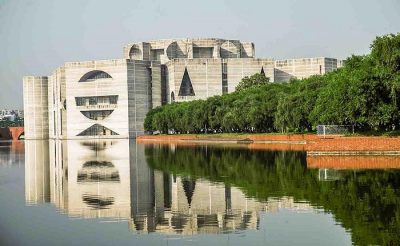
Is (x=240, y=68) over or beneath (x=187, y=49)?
beneath

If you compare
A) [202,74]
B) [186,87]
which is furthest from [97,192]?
[186,87]

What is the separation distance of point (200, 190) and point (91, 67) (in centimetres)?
10972

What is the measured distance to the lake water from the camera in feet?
44.0

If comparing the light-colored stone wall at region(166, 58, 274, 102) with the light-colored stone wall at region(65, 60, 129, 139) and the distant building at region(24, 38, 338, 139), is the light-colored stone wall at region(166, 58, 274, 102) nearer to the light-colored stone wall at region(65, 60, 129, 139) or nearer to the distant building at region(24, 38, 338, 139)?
the distant building at region(24, 38, 338, 139)

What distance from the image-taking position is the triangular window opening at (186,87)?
417 ft

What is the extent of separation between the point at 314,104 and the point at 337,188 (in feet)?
121

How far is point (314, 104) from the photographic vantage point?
185 ft

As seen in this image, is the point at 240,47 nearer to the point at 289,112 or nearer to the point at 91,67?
the point at 91,67

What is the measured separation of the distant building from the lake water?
97.1 m

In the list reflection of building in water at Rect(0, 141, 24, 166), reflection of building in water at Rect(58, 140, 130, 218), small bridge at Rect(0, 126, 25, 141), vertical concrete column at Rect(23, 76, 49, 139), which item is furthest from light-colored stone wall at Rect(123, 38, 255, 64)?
reflection of building in water at Rect(58, 140, 130, 218)

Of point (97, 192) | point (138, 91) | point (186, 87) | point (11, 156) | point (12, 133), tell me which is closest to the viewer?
point (97, 192)

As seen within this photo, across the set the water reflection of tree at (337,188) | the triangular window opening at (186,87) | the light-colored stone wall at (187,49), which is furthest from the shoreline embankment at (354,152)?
the light-colored stone wall at (187,49)

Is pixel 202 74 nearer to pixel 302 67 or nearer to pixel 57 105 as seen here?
pixel 302 67

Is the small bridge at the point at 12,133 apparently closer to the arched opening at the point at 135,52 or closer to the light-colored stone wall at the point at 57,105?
the light-colored stone wall at the point at 57,105
